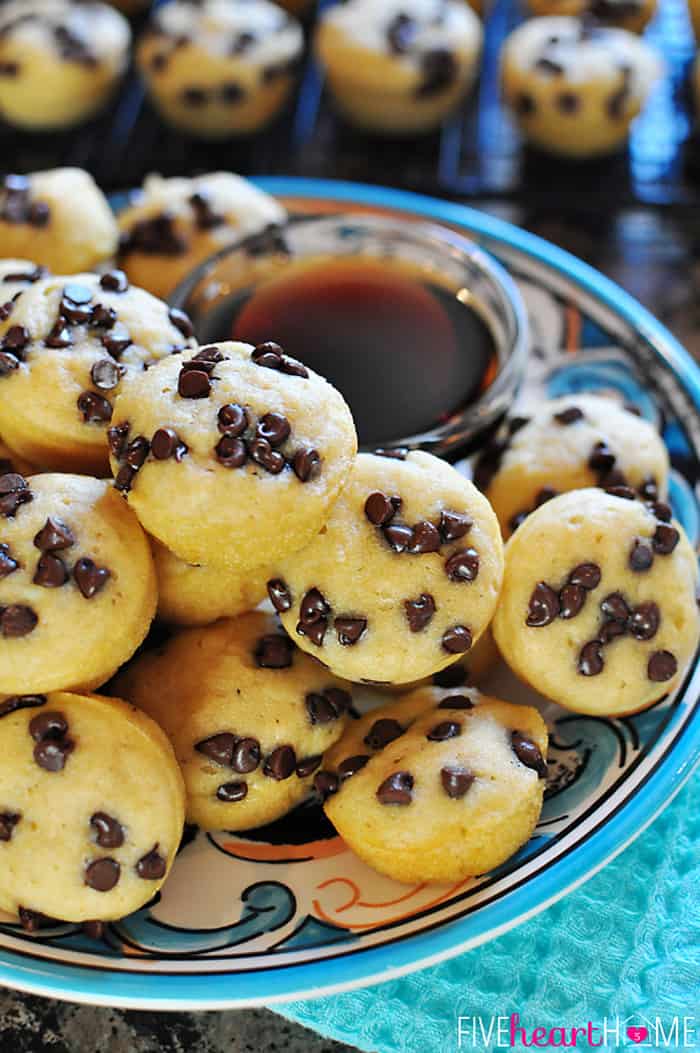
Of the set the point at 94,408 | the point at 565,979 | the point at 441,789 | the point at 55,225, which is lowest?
the point at 565,979

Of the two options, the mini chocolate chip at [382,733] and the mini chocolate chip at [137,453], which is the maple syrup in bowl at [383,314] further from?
the mini chocolate chip at [137,453]

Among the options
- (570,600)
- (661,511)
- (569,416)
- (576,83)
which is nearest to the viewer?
(570,600)

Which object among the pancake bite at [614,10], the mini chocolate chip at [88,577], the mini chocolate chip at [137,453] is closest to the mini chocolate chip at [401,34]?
the pancake bite at [614,10]

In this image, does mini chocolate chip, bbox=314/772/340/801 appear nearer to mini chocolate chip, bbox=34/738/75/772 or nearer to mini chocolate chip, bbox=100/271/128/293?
mini chocolate chip, bbox=34/738/75/772

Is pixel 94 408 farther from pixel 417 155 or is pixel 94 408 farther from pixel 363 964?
pixel 417 155

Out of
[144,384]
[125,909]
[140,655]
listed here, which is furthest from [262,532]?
[125,909]

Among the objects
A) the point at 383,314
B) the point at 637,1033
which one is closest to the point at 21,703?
the point at 637,1033
